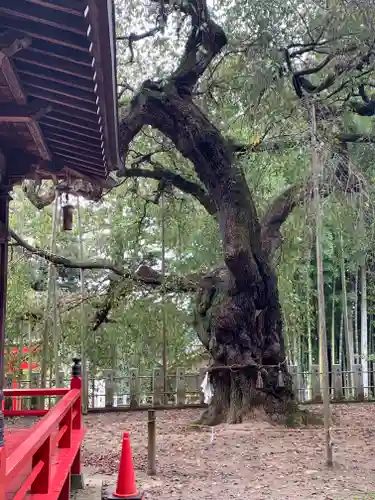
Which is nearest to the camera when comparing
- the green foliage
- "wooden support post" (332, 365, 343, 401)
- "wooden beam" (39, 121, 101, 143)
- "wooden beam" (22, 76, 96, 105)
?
"wooden beam" (22, 76, 96, 105)

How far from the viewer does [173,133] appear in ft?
28.0

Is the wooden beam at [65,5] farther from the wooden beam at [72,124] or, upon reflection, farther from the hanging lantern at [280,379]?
the hanging lantern at [280,379]

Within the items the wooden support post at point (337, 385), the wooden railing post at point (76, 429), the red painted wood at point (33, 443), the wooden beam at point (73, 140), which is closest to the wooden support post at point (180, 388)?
the wooden support post at point (337, 385)

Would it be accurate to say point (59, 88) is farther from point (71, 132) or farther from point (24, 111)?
point (71, 132)

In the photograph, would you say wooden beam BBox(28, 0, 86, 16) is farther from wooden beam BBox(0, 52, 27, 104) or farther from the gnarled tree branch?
the gnarled tree branch

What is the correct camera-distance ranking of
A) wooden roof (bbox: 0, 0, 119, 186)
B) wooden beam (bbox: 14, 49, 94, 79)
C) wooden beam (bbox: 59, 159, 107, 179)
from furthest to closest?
wooden beam (bbox: 59, 159, 107, 179), wooden beam (bbox: 14, 49, 94, 79), wooden roof (bbox: 0, 0, 119, 186)

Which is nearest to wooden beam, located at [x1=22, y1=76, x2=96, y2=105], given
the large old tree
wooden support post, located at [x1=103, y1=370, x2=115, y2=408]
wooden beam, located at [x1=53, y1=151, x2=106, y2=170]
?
wooden beam, located at [x1=53, y1=151, x2=106, y2=170]

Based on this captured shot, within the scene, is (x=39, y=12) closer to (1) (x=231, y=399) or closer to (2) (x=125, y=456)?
(2) (x=125, y=456)

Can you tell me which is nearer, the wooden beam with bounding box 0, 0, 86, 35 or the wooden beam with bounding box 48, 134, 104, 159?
the wooden beam with bounding box 0, 0, 86, 35

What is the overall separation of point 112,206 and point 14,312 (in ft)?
10.5

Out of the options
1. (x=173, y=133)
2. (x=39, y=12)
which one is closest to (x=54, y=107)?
(x=39, y=12)

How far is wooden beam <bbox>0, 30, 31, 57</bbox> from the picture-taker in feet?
7.66

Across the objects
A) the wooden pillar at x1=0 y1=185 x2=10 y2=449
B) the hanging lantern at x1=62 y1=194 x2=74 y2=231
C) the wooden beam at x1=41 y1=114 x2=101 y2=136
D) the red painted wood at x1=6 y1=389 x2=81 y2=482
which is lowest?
the red painted wood at x1=6 y1=389 x2=81 y2=482

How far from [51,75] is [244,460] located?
16.3 feet
